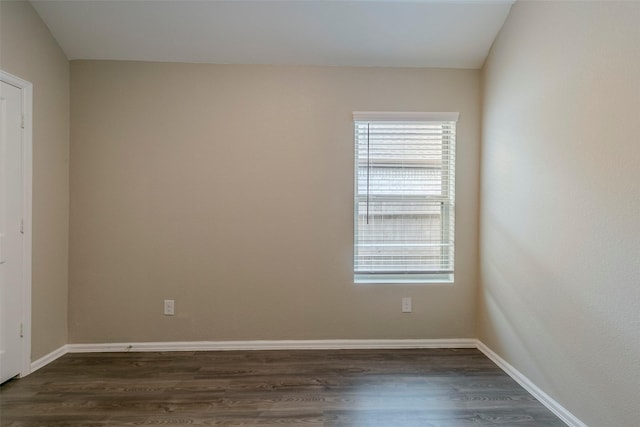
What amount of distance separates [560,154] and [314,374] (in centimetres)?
219

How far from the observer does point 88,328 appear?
281cm

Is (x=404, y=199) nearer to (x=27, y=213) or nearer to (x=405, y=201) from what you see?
(x=405, y=201)

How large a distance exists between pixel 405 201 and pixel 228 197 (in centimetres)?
155

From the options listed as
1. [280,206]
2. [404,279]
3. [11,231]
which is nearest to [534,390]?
[404,279]

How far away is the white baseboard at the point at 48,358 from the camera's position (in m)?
2.48

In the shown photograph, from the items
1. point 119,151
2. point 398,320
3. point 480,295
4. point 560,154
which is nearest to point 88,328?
point 119,151

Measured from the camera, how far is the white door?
2.25 meters

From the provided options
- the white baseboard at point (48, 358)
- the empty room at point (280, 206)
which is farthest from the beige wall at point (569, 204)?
the white baseboard at point (48, 358)

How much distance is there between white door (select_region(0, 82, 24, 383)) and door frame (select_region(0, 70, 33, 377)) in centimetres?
2

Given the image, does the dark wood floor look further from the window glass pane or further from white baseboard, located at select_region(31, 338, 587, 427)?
the window glass pane

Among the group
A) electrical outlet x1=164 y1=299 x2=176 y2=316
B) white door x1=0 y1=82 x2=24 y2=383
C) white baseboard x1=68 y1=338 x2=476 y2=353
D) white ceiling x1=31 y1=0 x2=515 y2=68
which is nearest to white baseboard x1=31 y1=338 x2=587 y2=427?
white baseboard x1=68 y1=338 x2=476 y2=353

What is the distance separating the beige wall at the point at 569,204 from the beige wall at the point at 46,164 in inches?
139

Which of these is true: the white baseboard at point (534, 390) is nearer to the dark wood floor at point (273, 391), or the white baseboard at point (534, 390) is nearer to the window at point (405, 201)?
the dark wood floor at point (273, 391)

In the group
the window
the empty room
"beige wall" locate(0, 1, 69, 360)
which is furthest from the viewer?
the window
